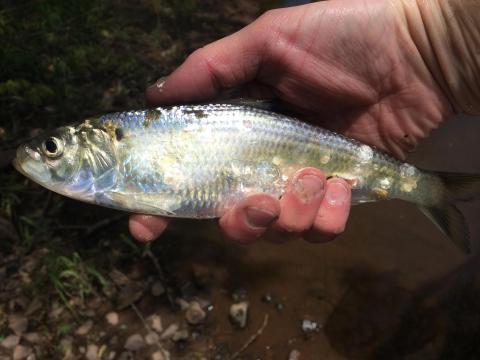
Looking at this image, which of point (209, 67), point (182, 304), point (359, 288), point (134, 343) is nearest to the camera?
point (209, 67)

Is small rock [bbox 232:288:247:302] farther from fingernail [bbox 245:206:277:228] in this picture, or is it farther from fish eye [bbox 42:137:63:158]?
fish eye [bbox 42:137:63:158]

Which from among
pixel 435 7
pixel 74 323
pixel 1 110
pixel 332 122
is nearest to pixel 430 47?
pixel 435 7

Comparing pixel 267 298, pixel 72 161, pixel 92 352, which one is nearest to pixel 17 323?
pixel 92 352

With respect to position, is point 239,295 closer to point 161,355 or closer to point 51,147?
point 161,355

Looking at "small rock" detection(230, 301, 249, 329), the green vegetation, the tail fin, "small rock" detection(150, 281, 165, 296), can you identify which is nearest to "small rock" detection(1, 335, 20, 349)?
the green vegetation

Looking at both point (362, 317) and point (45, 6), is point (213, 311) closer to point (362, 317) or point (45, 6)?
point (362, 317)

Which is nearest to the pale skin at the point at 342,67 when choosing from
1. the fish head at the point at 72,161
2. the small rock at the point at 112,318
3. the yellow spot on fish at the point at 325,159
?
the yellow spot on fish at the point at 325,159
